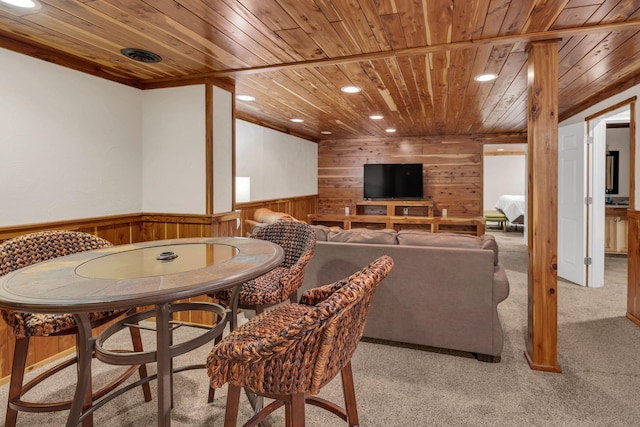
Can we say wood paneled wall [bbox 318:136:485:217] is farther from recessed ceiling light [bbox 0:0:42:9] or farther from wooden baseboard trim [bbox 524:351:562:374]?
recessed ceiling light [bbox 0:0:42:9]

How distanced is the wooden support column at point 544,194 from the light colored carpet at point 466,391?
0.26 metres

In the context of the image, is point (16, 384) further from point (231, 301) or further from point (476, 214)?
point (476, 214)

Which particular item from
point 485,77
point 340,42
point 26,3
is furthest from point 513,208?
point 26,3

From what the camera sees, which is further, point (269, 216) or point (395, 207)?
point (395, 207)

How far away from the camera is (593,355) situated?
2.66m

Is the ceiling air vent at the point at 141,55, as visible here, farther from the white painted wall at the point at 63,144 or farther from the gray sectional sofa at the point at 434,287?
the gray sectional sofa at the point at 434,287

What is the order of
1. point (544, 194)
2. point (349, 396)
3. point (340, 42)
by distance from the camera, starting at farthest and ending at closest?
point (340, 42) < point (544, 194) < point (349, 396)

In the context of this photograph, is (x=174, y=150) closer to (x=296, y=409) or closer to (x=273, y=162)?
(x=296, y=409)

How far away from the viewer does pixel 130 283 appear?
1.29 m

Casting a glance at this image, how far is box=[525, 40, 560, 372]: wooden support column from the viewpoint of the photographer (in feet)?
7.67

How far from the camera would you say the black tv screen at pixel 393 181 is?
24.3 ft

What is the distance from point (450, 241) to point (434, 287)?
0.34 m

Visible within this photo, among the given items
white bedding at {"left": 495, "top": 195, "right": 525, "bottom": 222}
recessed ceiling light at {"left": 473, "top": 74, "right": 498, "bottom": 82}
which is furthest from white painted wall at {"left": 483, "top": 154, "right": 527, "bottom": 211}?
recessed ceiling light at {"left": 473, "top": 74, "right": 498, "bottom": 82}

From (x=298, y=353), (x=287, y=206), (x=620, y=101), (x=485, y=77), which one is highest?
(x=485, y=77)
